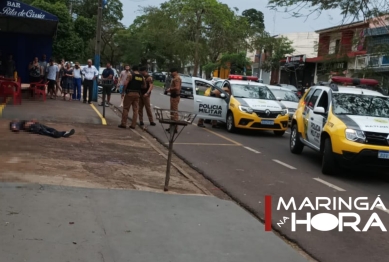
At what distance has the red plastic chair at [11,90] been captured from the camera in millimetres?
17625

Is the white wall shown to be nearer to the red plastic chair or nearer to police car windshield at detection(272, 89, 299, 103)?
police car windshield at detection(272, 89, 299, 103)

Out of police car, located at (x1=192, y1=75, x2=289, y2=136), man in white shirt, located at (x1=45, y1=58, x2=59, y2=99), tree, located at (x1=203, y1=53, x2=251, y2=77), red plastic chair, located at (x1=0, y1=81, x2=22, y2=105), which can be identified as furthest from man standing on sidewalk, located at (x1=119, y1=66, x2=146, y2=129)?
tree, located at (x1=203, y1=53, x2=251, y2=77)

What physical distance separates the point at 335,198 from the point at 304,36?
5113cm

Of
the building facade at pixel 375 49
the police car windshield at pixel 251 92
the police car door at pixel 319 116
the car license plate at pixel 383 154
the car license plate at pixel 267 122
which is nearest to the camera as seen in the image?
the car license plate at pixel 383 154

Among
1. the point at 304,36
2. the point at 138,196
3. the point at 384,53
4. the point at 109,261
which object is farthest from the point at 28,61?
the point at 304,36

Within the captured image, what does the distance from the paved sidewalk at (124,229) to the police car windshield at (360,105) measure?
424cm

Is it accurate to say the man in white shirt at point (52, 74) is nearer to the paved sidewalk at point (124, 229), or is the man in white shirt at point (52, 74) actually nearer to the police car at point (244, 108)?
the police car at point (244, 108)

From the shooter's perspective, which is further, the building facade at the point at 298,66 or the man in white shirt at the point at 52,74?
the building facade at the point at 298,66

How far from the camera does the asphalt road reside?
6023mm

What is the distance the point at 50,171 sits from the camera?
8141 millimetres

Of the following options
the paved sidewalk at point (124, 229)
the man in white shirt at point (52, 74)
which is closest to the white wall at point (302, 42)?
the man in white shirt at point (52, 74)

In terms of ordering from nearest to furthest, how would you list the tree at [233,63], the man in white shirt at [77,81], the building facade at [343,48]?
1. the building facade at [343,48]
2. the man in white shirt at [77,81]
3. the tree at [233,63]

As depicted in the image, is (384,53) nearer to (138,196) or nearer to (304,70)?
(138,196)

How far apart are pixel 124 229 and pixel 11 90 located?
13779 millimetres
